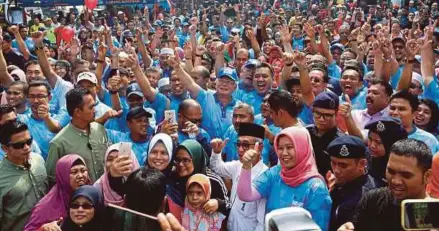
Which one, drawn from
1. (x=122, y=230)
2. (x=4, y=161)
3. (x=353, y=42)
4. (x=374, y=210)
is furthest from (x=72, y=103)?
(x=353, y=42)

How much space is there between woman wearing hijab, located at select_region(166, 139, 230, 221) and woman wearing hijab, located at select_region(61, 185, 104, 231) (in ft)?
1.84

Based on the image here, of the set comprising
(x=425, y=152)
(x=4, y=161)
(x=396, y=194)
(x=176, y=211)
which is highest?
(x=425, y=152)

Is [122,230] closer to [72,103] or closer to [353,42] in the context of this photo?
[72,103]

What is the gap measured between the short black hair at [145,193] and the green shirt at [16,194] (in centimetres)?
84

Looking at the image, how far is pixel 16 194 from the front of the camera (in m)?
3.36

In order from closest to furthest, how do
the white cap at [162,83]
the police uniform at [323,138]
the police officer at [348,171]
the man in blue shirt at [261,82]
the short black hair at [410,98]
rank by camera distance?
the police officer at [348,171] → the police uniform at [323,138] → the short black hair at [410,98] → the man in blue shirt at [261,82] → the white cap at [162,83]

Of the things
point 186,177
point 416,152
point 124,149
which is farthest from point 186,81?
point 416,152

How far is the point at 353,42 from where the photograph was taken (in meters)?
8.14

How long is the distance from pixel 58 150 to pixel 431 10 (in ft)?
42.8

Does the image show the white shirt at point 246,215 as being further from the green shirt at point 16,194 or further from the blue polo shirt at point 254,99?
the blue polo shirt at point 254,99

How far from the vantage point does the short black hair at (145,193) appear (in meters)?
2.82

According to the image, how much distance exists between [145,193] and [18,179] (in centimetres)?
104

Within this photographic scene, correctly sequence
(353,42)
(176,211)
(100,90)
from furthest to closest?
(353,42)
(100,90)
(176,211)

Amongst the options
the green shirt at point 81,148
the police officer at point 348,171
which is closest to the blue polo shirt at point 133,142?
the green shirt at point 81,148
